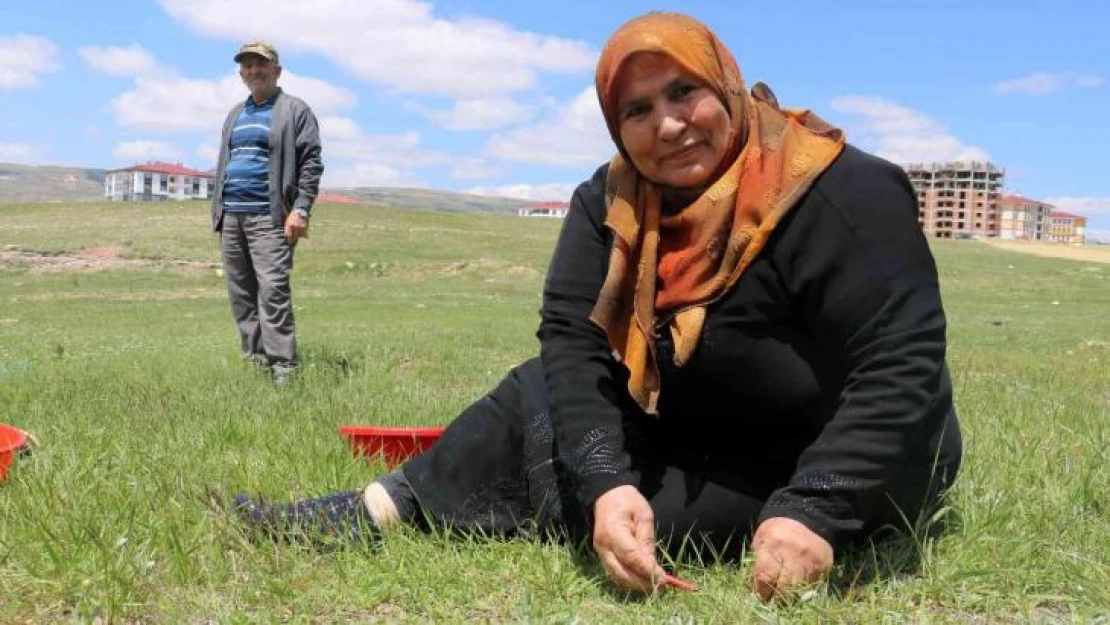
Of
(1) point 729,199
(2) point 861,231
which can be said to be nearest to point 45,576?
(1) point 729,199

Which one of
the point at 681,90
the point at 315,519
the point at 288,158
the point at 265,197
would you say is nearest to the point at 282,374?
the point at 265,197

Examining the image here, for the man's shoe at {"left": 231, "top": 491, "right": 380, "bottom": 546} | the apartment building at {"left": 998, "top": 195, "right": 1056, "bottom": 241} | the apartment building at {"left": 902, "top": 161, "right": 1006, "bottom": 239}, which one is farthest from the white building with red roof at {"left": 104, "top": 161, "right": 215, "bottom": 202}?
the man's shoe at {"left": 231, "top": 491, "right": 380, "bottom": 546}

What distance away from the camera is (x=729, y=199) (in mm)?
2379

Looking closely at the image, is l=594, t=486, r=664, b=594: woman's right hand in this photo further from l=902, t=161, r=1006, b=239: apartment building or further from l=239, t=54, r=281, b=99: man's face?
l=902, t=161, r=1006, b=239: apartment building

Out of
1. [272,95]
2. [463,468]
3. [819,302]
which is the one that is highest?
[272,95]

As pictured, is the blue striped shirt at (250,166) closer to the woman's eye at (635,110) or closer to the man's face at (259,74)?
the man's face at (259,74)

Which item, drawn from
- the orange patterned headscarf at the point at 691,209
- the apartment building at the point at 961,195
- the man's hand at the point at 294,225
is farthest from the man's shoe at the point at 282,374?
the apartment building at the point at 961,195

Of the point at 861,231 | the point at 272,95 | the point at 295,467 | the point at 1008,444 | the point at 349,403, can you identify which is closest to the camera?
the point at 861,231

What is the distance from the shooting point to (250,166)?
668cm

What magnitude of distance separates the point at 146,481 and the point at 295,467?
0.46 m

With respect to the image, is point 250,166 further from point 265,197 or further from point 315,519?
point 315,519

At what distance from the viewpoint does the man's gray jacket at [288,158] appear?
661 cm

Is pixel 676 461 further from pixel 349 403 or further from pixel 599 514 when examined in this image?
pixel 349 403

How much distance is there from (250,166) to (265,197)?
0.23 m
